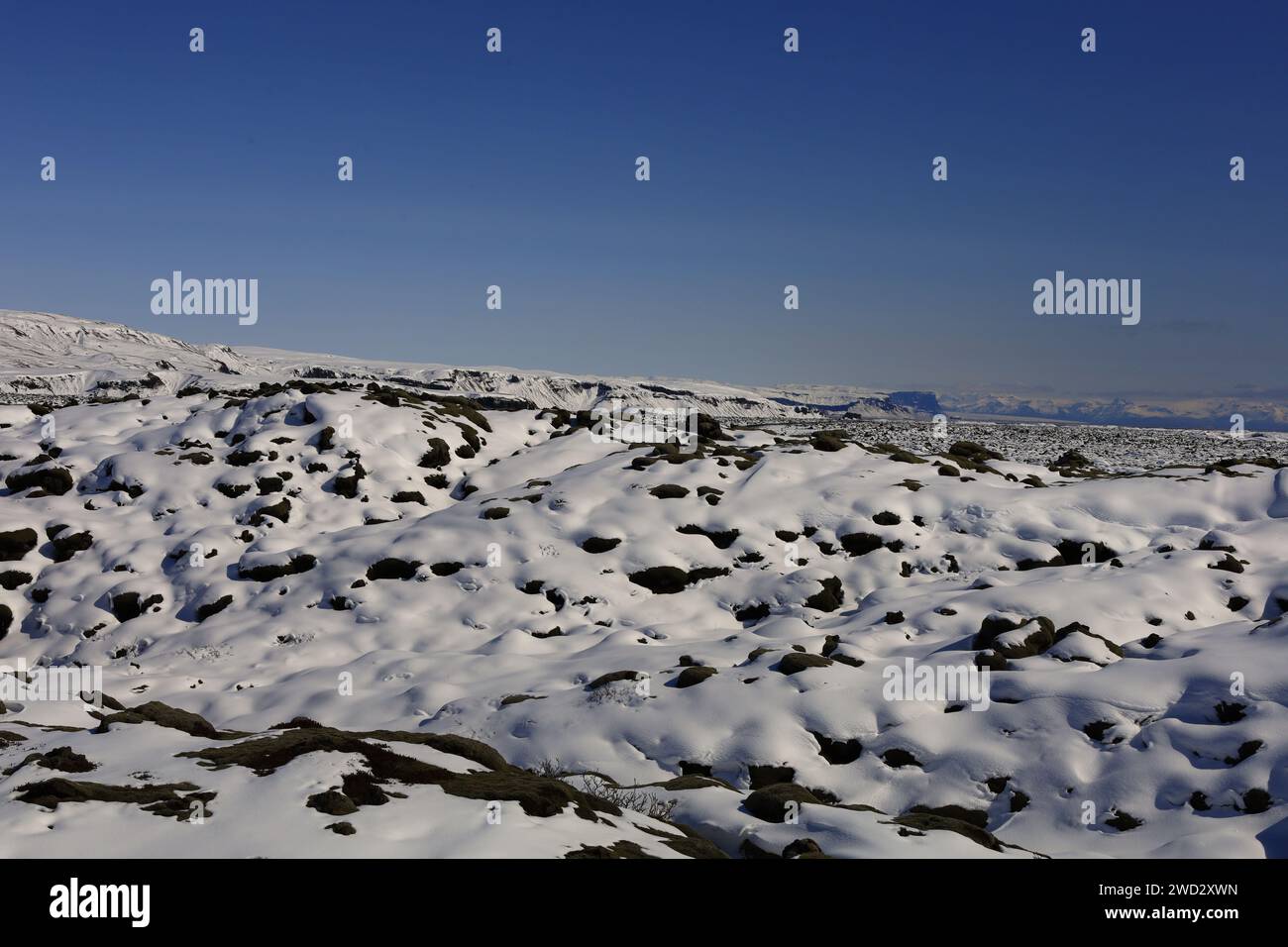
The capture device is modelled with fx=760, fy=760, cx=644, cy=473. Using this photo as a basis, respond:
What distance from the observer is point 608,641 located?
122 feet

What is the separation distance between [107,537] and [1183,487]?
69721 mm

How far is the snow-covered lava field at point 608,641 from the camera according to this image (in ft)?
53.9

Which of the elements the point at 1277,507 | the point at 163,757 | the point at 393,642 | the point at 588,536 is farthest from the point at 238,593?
the point at 1277,507

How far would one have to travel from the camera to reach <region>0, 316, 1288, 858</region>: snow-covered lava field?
53.9 feet

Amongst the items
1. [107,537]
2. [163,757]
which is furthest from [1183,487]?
[107,537]

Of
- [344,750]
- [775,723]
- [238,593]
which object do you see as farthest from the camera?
[238,593]

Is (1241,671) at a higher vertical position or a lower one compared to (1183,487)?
lower

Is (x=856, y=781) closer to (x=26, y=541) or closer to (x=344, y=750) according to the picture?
(x=344, y=750)

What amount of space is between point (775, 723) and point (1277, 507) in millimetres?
40873

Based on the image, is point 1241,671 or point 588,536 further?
point 588,536
